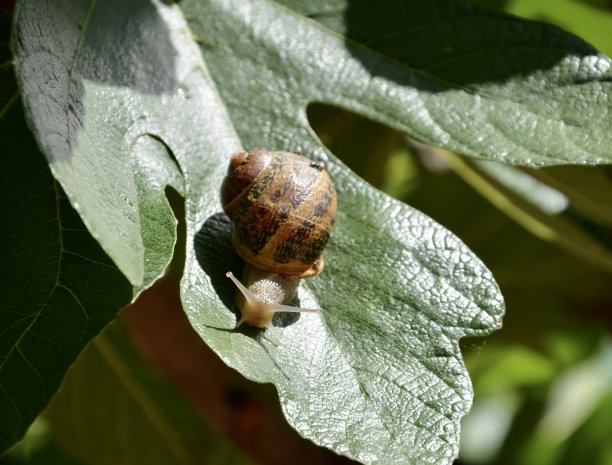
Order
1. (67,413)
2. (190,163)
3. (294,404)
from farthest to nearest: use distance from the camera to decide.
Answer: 1. (67,413)
2. (190,163)
3. (294,404)

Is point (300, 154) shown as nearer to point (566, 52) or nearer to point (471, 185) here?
point (566, 52)

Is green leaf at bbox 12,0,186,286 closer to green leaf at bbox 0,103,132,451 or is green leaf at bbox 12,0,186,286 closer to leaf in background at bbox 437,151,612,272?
green leaf at bbox 0,103,132,451

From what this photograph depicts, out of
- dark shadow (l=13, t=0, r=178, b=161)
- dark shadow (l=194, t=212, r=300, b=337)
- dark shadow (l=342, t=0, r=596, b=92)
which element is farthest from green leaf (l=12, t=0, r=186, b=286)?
dark shadow (l=342, t=0, r=596, b=92)

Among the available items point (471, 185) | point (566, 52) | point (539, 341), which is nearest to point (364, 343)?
point (566, 52)

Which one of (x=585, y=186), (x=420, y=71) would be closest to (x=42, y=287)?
(x=420, y=71)

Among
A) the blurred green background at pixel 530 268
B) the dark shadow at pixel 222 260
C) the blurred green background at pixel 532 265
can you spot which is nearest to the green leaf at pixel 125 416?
the blurred green background at pixel 530 268

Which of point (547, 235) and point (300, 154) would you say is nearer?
point (300, 154)
